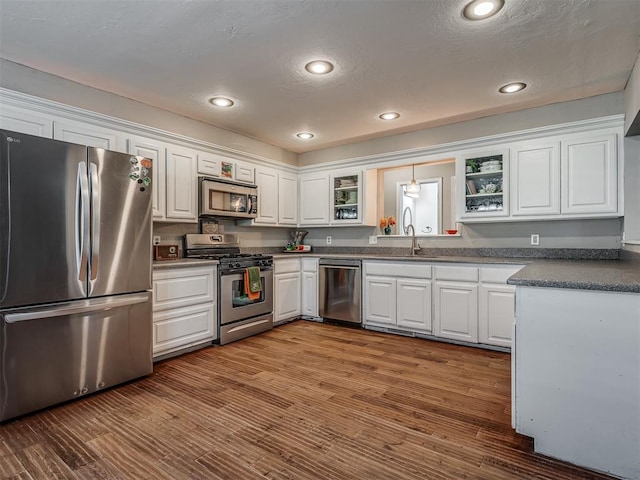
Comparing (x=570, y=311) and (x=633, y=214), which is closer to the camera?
(x=570, y=311)

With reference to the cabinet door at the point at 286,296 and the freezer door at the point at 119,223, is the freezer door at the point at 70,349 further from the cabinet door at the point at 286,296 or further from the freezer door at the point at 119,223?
the cabinet door at the point at 286,296

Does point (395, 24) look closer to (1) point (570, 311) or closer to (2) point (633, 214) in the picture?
(1) point (570, 311)

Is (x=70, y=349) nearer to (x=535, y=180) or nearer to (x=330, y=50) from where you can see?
(x=330, y=50)

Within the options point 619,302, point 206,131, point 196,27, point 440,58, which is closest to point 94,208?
point 196,27

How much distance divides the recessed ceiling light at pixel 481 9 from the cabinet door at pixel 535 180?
1846 mm

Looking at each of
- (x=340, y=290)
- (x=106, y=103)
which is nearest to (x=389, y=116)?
(x=340, y=290)

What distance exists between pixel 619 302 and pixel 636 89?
192cm

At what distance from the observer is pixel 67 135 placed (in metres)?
2.84

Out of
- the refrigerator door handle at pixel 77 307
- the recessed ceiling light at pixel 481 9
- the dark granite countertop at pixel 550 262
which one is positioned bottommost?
the refrigerator door handle at pixel 77 307

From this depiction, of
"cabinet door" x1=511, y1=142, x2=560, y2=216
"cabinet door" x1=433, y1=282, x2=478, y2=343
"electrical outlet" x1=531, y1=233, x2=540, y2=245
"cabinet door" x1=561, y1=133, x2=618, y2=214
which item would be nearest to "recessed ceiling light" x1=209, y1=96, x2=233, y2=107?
"cabinet door" x1=433, y1=282, x2=478, y2=343

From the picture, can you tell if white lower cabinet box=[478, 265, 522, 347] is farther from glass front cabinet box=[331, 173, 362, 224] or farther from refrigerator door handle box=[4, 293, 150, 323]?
refrigerator door handle box=[4, 293, 150, 323]

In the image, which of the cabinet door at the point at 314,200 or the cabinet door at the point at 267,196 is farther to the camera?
the cabinet door at the point at 314,200

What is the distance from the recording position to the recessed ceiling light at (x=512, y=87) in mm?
3002

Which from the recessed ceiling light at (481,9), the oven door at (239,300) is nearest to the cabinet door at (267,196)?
the oven door at (239,300)
